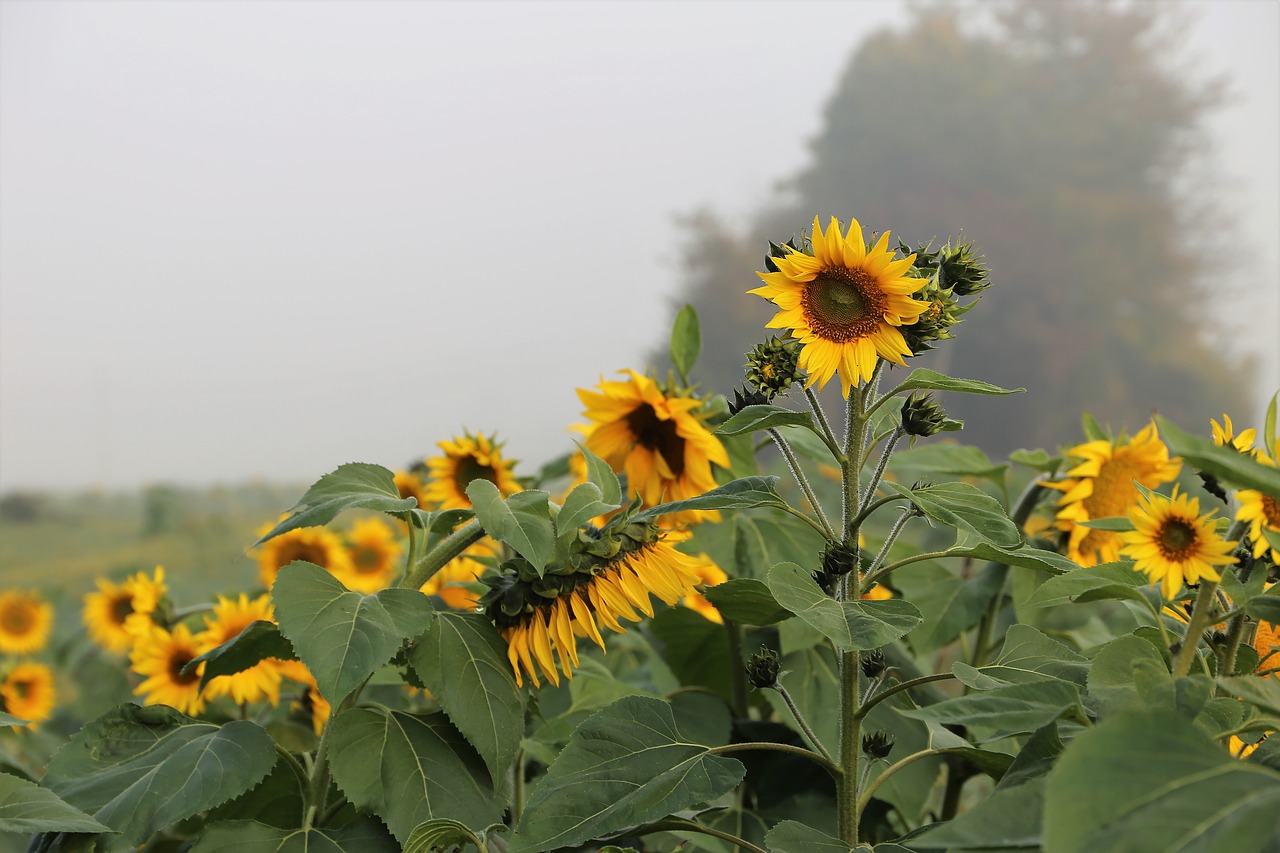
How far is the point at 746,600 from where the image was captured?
0.46 m

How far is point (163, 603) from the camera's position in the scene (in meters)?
0.85

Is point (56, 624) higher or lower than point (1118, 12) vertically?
lower

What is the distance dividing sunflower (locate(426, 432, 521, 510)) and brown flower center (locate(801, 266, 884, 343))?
0.35 meters

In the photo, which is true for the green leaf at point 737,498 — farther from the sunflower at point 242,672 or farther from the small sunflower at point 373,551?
the small sunflower at point 373,551

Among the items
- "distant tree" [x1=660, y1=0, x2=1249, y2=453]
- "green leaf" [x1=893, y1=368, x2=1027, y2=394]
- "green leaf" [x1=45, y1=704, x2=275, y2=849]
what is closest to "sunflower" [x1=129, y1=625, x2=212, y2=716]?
"green leaf" [x1=45, y1=704, x2=275, y2=849]

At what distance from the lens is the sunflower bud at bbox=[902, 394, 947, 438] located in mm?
430

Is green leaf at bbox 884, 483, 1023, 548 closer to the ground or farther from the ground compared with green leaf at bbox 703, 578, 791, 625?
farther from the ground

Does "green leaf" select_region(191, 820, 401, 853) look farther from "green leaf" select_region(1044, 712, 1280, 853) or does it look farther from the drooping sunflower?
"green leaf" select_region(1044, 712, 1280, 853)

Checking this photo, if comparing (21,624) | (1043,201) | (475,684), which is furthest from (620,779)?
(1043,201)

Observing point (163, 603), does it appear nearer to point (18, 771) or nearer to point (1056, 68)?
point (18, 771)

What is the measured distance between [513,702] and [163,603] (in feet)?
1.74

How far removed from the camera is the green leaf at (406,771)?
1.41ft

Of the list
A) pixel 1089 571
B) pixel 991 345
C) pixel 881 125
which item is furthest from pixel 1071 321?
pixel 1089 571

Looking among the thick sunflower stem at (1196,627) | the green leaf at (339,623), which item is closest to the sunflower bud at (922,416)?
the thick sunflower stem at (1196,627)
